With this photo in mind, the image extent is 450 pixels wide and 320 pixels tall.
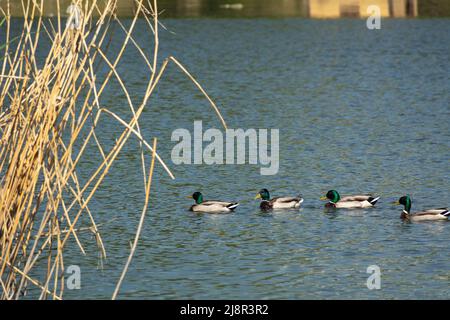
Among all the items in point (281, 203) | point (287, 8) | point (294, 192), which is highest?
point (287, 8)

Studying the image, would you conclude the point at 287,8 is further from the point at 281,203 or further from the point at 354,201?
the point at 281,203

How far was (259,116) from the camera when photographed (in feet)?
86.8

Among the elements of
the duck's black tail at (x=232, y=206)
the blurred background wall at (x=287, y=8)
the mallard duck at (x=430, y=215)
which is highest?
the blurred background wall at (x=287, y=8)

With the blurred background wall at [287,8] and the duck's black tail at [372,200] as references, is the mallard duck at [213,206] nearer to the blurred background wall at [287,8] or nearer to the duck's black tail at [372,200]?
the duck's black tail at [372,200]

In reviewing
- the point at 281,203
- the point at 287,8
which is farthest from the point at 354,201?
the point at 287,8

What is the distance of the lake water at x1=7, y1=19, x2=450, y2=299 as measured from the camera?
40.5 feet

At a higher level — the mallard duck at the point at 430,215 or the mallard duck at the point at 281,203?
the mallard duck at the point at 281,203

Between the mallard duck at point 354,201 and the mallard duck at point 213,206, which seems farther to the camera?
the mallard duck at point 354,201

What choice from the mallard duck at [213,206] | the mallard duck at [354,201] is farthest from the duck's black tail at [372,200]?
the mallard duck at [213,206]

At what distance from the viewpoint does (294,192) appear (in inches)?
691

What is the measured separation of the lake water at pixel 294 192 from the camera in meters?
12.4

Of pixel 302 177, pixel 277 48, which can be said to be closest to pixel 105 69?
pixel 277 48

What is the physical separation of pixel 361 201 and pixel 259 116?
34.6ft
